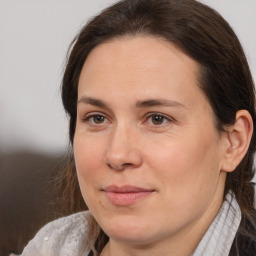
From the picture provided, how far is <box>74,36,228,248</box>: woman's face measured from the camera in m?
1.22

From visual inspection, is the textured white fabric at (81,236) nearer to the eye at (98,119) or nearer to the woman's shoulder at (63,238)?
the woman's shoulder at (63,238)

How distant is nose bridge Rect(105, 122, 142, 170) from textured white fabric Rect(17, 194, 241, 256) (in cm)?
26

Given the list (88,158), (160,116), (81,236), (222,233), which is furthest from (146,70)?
(81,236)

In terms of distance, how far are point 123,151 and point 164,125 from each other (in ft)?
0.35

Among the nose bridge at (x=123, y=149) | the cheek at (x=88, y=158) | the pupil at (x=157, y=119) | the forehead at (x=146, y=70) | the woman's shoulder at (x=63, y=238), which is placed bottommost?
the woman's shoulder at (x=63, y=238)

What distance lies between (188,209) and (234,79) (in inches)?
11.4

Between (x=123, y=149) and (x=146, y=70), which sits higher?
(x=146, y=70)

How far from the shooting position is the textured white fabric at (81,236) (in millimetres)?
1331

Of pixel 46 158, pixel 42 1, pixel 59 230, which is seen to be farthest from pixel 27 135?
pixel 59 230

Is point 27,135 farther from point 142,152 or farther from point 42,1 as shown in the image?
point 142,152

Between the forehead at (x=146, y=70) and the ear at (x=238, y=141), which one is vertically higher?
the forehead at (x=146, y=70)

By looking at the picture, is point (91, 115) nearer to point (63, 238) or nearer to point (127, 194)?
point (127, 194)

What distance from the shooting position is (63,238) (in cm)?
164

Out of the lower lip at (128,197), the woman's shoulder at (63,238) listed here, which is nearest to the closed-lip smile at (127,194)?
the lower lip at (128,197)
